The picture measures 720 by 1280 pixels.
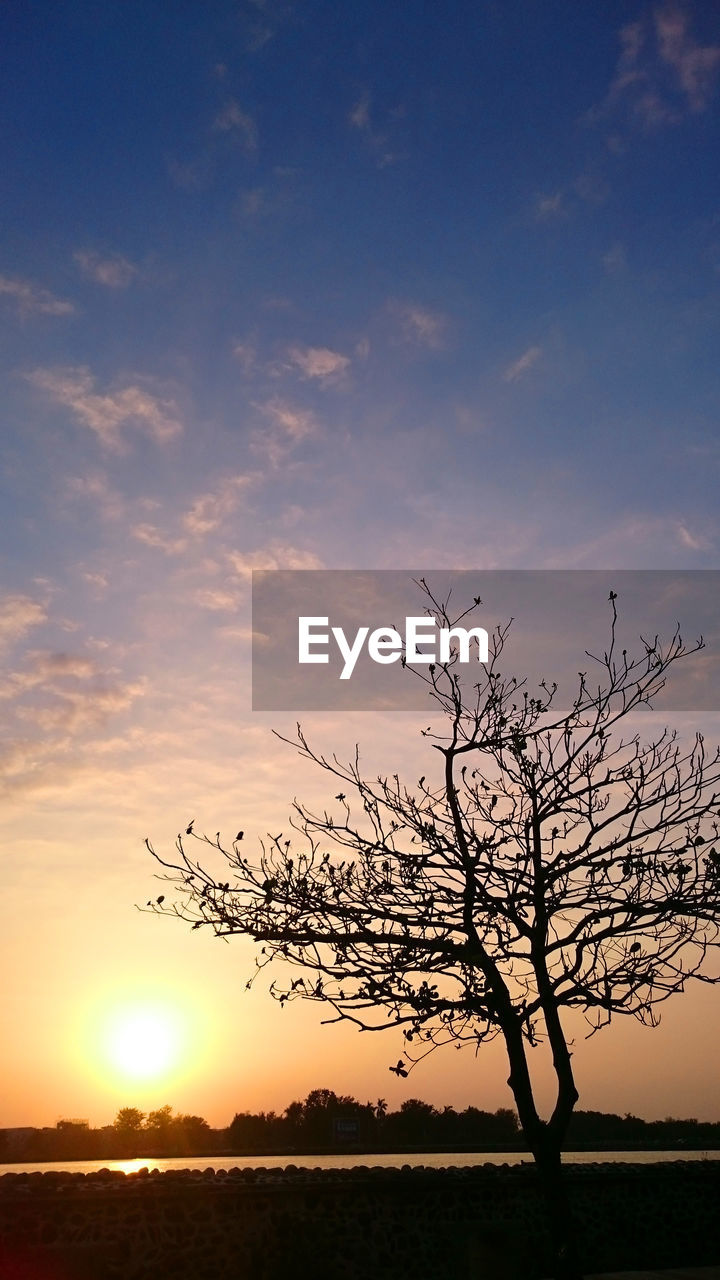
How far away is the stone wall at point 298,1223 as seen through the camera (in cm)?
1302

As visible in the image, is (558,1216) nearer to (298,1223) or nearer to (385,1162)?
(298,1223)

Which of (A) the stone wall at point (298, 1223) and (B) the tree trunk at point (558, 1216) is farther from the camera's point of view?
(A) the stone wall at point (298, 1223)

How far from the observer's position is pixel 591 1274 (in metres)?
15.0

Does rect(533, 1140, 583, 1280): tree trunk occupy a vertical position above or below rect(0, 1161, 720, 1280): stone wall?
above

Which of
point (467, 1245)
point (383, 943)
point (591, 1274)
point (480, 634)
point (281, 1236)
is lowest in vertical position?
point (591, 1274)

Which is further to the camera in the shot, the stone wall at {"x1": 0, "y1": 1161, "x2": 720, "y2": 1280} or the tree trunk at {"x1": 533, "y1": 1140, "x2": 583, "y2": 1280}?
the stone wall at {"x1": 0, "y1": 1161, "x2": 720, "y2": 1280}

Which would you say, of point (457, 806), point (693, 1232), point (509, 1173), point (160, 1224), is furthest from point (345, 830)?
point (693, 1232)

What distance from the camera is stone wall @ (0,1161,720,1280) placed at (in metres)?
13.0

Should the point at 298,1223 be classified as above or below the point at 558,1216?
below

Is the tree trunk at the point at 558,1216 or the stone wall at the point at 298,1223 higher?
the tree trunk at the point at 558,1216

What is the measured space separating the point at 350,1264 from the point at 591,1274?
4.16 m

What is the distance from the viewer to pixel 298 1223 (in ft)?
45.4

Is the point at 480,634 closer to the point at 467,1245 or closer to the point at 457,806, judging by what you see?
the point at 457,806

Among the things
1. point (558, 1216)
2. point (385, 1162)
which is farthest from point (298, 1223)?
point (385, 1162)
